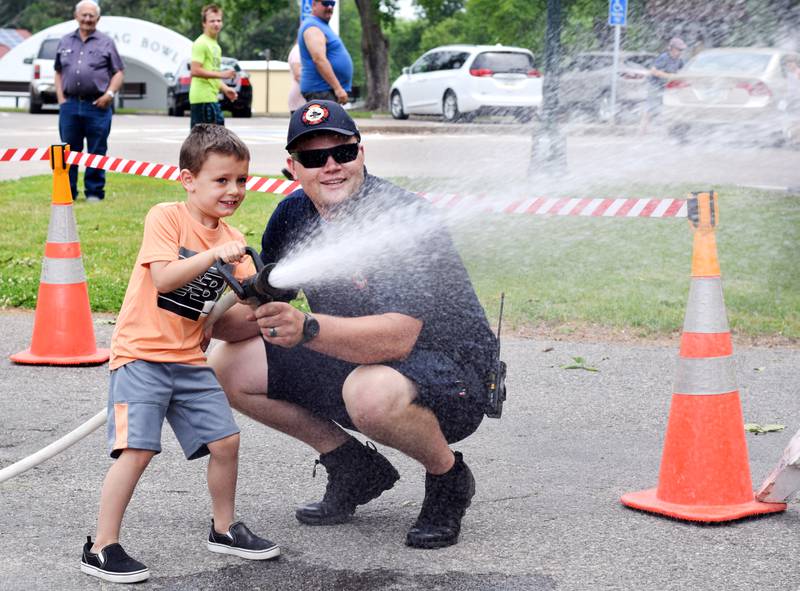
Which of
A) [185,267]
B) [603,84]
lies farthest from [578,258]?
[603,84]

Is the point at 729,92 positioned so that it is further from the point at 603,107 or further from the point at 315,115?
the point at 315,115

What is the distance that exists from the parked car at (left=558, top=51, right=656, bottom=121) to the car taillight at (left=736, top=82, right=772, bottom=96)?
350 cm

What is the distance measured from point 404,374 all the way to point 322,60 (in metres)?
6.66

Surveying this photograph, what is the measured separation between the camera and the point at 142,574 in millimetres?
3500

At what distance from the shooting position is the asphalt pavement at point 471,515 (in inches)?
140

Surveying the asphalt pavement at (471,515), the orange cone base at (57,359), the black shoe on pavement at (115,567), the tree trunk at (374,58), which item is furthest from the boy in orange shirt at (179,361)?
the tree trunk at (374,58)

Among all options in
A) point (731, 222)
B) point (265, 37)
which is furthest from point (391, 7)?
point (265, 37)

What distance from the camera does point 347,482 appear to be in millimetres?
4059

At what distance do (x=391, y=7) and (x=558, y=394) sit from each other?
2924cm

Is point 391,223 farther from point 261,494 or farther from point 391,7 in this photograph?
point 391,7

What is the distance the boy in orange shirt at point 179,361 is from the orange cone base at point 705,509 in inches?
49.3

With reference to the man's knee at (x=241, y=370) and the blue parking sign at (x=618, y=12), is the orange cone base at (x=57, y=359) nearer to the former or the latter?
the man's knee at (x=241, y=370)

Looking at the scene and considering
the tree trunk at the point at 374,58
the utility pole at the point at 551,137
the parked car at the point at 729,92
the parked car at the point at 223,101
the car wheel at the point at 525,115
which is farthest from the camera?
the tree trunk at the point at 374,58

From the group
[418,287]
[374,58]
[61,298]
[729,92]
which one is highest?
[374,58]
